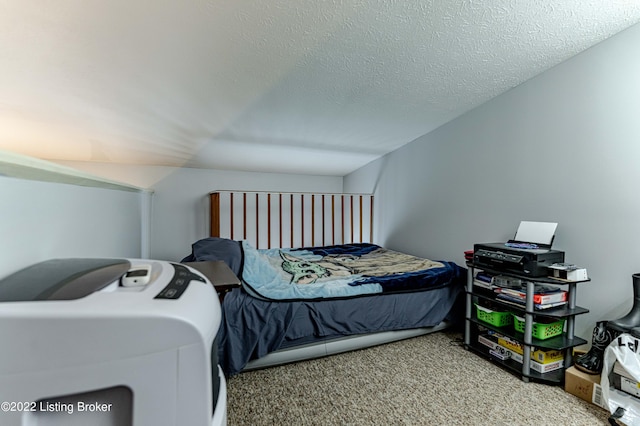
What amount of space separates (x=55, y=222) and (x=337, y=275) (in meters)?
1.88

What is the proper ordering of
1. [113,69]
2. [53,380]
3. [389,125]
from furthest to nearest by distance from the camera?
[389,125] → [113,69] → [53,380]

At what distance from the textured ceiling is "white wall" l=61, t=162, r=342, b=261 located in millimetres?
955

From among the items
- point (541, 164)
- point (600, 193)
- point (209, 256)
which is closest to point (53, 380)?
point (209, 256)

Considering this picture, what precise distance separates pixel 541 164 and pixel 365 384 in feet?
6.85

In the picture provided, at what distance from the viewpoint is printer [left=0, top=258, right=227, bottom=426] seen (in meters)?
0.47

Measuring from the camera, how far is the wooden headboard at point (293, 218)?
418 centimetres

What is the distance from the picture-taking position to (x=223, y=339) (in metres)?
1.72

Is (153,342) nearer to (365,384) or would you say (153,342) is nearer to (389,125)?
(365,384)

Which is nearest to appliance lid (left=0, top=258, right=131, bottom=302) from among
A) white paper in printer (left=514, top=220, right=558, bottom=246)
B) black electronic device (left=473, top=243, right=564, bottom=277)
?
black electronic device (left=473, top=243, right=564, bottom=277)

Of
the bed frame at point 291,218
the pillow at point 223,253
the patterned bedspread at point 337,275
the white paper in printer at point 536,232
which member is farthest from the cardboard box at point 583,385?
the bed frame at point 291,218

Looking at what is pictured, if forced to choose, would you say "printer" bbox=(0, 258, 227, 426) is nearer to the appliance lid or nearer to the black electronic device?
the appliance lid

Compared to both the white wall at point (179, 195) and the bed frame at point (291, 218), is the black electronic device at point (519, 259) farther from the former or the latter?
the white wall at point (179, 195)

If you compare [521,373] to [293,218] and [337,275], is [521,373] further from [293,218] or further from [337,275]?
[293,218]

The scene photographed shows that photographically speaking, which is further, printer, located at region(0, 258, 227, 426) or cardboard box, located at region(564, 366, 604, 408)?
cardboard box, located at region(564, 366, 604, 408)
